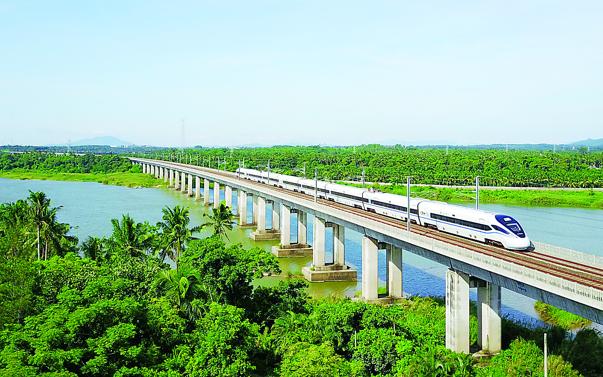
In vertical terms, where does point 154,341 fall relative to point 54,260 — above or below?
below

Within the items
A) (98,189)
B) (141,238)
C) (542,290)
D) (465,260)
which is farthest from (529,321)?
(98,189)

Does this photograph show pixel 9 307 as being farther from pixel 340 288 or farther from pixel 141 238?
pixel 340 288

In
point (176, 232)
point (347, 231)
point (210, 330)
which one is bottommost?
point (347, 231)

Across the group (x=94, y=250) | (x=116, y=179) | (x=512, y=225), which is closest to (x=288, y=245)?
(x=94, y=250)

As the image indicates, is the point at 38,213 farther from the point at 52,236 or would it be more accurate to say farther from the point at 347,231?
the point at 347,231

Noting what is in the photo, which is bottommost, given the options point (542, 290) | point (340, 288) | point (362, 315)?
point (340, 288)

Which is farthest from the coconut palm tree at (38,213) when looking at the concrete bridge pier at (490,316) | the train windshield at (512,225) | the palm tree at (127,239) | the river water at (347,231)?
the train windshield at (512,225)

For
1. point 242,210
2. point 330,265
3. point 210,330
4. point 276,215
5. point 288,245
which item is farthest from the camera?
point 242,210
